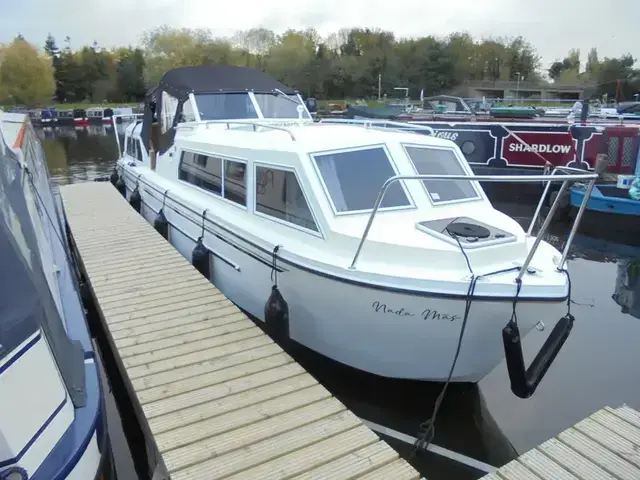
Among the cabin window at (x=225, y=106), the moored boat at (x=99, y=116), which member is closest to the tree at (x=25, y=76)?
the moored boat at (x=99, y=116)

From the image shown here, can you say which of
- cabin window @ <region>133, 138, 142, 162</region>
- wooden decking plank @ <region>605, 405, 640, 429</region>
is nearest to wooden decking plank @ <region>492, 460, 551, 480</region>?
wooden decking plank @ <region>605, 405, 640, 429</region>

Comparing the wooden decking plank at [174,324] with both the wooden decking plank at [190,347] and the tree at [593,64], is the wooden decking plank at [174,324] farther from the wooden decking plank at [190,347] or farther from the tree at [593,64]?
the tree at [593,64]

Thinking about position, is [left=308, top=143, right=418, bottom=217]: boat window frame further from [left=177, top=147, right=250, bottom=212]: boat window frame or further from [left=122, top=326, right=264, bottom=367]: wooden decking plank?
[left=122, top=326, right=264, bottom=367]: wooden decking plank

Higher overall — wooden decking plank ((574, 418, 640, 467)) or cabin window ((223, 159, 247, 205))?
cabin window ((223, 159, 247, 205))

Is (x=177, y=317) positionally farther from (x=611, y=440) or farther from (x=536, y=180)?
(x=611, y=440)

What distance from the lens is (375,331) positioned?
14.6 ft

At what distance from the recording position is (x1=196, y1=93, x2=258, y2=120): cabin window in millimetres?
8312

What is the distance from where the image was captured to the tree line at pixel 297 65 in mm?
55969

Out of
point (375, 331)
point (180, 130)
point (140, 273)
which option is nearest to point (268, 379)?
point (375, 331)

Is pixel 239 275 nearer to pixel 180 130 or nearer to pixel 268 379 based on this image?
pixel 268 379

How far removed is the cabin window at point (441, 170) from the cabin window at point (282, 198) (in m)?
1.27

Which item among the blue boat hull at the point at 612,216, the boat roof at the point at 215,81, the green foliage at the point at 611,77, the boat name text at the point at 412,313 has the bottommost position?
the blue boat hull at the point at 612,216

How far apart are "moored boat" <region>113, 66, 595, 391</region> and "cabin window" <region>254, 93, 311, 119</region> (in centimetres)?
157

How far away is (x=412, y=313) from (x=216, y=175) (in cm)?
349
